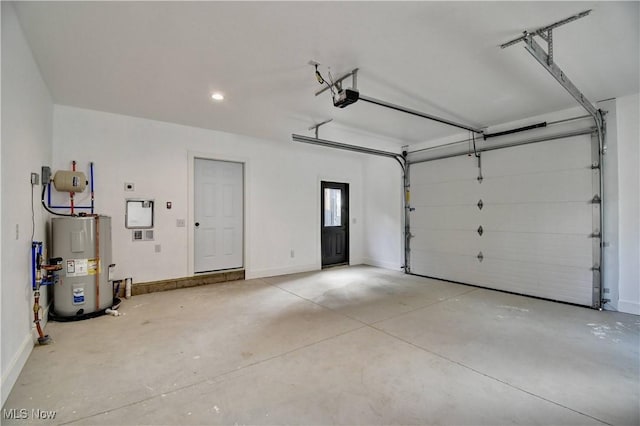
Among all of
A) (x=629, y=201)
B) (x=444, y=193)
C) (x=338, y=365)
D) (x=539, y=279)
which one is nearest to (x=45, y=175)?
(x=338, y=365)

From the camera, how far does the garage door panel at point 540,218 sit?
12.8ft

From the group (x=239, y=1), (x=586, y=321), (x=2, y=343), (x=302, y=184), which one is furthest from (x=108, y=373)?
(x=586, y=321)

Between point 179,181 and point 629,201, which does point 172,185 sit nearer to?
point 179,181

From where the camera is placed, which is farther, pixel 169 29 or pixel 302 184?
pixel 302 184

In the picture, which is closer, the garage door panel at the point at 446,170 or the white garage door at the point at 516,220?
the white garage door at the point at 516,220

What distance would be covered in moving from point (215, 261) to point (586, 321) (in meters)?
5.25

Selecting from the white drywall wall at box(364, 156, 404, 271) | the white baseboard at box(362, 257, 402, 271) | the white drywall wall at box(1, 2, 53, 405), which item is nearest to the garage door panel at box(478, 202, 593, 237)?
the white drywall wall at box(364, 156, 404, 271)

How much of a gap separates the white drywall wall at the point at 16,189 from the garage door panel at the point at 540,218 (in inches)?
226

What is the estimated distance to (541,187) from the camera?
421cm

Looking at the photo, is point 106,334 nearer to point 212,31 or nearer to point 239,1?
point 212,31

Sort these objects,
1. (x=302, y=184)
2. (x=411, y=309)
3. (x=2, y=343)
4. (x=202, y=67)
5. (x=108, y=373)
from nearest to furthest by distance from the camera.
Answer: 1. (x=2, y=343)
2. (x=108, y=373)
3. (x=202, y=67)
4. (x=411, y=309)
5. (x=302, y=184)

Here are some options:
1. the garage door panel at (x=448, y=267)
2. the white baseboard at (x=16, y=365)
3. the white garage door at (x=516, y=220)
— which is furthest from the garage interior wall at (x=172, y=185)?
the garage door panel at (x=448, y=267)

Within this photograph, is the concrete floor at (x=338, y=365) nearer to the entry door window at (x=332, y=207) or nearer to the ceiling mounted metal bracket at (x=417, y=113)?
the ceiling mounted metal bracket at (x=417, y=113)

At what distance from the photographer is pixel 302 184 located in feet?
19.8
